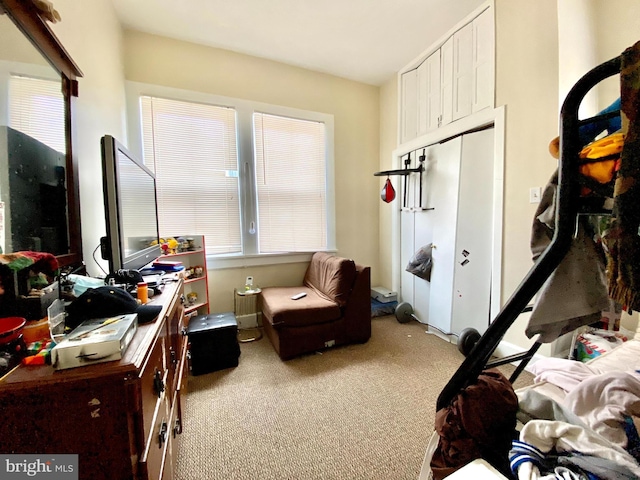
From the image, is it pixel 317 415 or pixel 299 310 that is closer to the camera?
pixel 317 415

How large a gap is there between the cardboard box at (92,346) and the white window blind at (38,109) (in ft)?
2.51

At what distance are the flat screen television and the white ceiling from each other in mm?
1663

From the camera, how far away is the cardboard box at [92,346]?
60 centimetres

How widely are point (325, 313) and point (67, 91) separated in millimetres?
2195

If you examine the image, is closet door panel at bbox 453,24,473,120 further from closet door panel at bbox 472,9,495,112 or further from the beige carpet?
the beige carpet

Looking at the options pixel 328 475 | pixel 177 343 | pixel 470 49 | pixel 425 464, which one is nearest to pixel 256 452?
pixel 328 475

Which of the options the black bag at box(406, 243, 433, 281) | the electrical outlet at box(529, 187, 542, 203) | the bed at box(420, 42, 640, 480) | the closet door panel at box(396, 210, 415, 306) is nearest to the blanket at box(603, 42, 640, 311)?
the bed at box(420, 42, 640, 480)

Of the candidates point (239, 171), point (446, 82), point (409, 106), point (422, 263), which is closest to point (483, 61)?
point (446, 82)

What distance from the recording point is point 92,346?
0.62 meters

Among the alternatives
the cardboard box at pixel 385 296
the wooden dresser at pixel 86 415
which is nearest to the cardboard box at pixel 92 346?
the wooden dresser at pixel 86 415

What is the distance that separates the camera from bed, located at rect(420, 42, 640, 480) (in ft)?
1.65

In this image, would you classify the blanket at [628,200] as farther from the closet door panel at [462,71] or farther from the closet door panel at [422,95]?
the closet door panel at [422,95]

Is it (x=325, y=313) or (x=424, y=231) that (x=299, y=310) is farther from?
(x=424, y=231)

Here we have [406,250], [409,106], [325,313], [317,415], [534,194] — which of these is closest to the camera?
[317,415]
